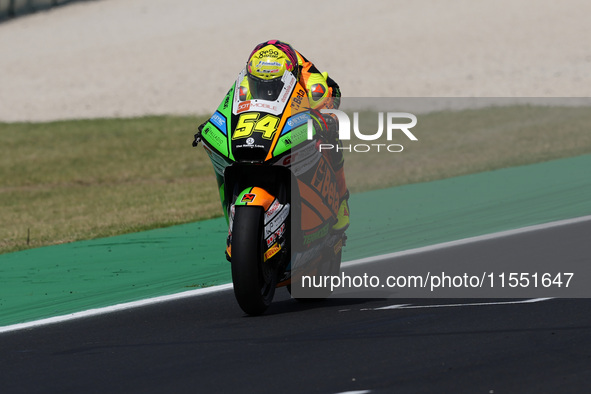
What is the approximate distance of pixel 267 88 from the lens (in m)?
7.27

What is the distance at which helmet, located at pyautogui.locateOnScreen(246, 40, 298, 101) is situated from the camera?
7.25 m

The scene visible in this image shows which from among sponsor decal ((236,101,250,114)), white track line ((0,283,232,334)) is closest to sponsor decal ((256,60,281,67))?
sponsor decal ((236,101,250,114))

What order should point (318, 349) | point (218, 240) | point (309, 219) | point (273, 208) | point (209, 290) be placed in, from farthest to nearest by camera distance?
point (218, 240)
point (209, 290)
point (309, 219)
point (273, 208)
point (318, 349)

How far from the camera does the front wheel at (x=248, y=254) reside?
6785mm

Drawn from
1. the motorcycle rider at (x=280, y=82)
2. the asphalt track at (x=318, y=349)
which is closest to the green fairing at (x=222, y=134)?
the motorcycle rider at (x=280, y=82)

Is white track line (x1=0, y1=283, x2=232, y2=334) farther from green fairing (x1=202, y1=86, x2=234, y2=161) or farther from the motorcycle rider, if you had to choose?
green fairing (x1=202, y1=86, x2=234, y2=161)

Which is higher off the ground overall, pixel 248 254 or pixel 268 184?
pixel 268 184

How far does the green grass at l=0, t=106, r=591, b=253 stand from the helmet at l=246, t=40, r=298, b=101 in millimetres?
6106

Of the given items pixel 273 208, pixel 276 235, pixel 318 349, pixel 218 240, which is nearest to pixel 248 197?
pixel 273 208

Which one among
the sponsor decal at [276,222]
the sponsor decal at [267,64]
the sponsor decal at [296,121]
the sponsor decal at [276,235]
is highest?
the sponsor decal at [267,64]

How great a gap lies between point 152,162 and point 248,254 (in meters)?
14.7

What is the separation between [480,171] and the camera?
52.8ft

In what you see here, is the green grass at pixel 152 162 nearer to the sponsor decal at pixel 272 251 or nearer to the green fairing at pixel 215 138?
the green fairing at pixel 215 138

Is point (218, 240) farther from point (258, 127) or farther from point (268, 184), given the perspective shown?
point (258, 127)
